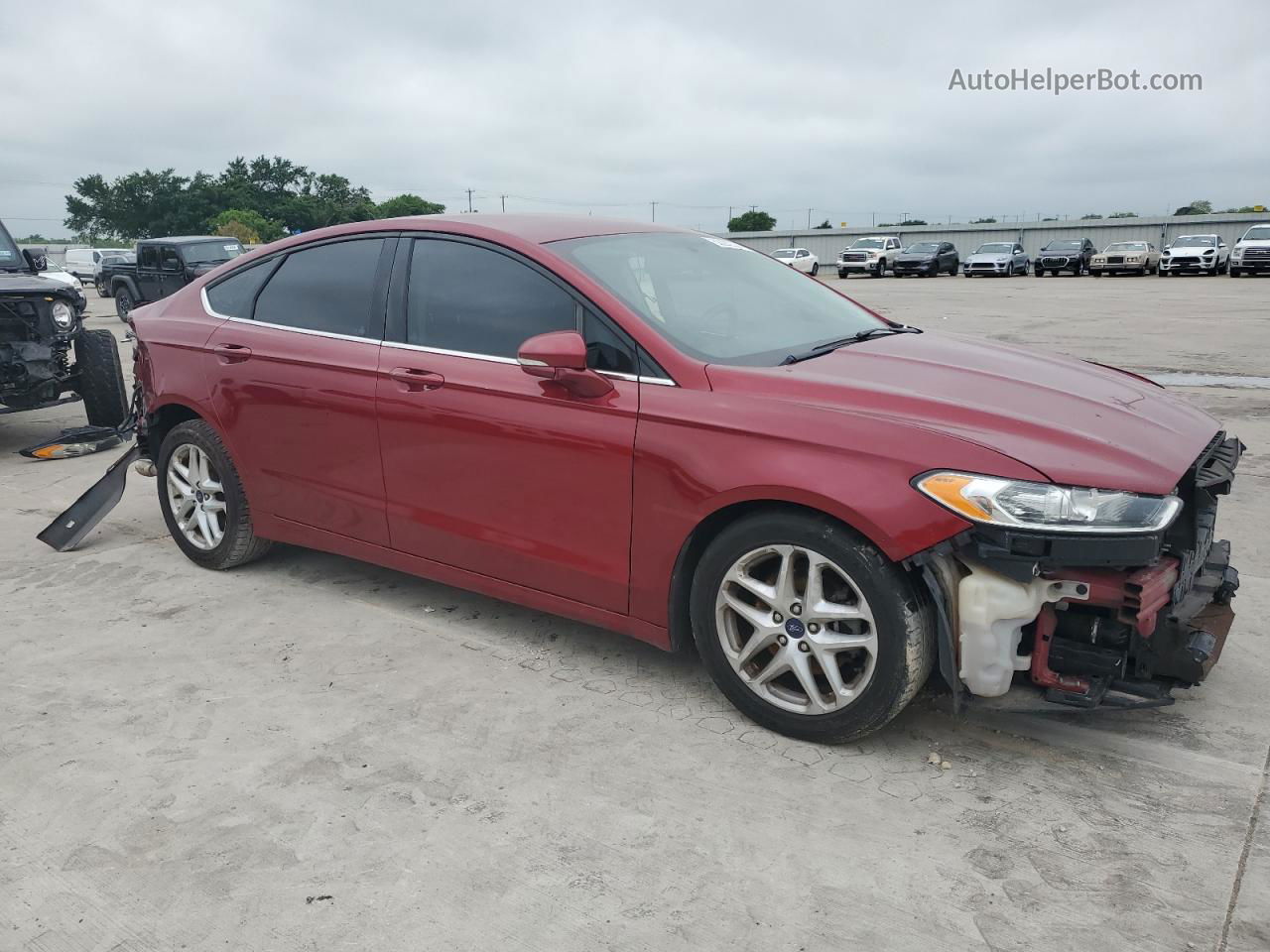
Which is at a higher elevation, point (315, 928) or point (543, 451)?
point (543, 451)

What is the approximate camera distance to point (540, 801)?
2900 mm

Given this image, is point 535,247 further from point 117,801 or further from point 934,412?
point 117,801

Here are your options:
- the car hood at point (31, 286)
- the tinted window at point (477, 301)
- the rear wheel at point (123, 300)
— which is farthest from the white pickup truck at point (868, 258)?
the tinted window at point (477, 301)

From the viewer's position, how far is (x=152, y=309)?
16.6 feet

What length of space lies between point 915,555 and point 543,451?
131cm

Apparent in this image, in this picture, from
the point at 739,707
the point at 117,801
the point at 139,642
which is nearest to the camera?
the point at 117,801

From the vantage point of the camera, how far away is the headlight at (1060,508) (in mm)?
2691

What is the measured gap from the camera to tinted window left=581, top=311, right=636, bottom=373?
11.0ft

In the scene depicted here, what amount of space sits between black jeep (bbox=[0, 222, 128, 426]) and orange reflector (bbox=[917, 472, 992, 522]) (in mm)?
7168

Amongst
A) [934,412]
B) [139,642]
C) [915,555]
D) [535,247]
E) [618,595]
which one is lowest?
[139,642]

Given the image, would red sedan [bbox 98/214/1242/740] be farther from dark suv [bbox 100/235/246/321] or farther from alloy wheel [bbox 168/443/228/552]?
dark suv [bbox 100/235/246/321]

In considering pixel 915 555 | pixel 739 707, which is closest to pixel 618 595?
pixel 739 707

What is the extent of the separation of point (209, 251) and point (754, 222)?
210 feet

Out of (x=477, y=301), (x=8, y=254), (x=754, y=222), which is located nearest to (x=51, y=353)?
(x=8, y=254)
